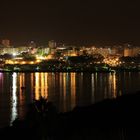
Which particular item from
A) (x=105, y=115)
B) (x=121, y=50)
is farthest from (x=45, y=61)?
(x=105, y=115)

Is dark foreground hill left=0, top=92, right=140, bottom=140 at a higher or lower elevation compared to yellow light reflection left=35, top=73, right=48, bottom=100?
lower

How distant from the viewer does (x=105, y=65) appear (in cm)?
5075

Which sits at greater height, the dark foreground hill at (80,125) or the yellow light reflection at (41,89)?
the yellow light reflection at (41,89)

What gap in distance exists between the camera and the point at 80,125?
7.29 meters

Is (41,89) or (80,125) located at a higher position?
(41,89)

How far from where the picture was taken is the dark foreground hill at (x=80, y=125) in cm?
596

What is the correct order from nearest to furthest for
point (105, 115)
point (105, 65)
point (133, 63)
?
point (105, 115)
point (105, 65)
point (133, 63)

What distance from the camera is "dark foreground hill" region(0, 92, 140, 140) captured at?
5.96 meters

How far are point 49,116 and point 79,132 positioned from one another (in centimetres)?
84

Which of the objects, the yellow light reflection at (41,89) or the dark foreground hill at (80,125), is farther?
the yellow light reflection at (41,89)

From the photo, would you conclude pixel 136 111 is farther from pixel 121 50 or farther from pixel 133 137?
pixel 121 50

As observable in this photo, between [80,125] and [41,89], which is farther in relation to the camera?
[41,89]

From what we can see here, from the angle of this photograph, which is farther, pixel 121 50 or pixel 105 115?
pixel 121 50

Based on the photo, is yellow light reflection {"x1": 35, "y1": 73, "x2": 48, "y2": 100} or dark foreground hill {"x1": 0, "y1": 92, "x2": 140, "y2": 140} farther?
yellow light reflection {"x1": 35, "y1": 73, "x2": 48, "y2": 100}
